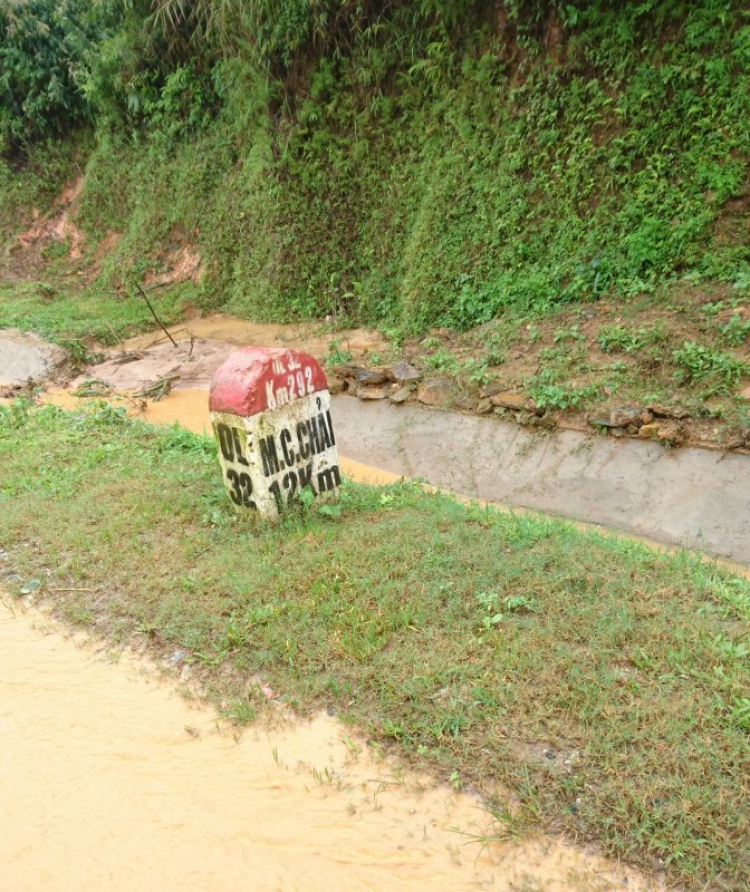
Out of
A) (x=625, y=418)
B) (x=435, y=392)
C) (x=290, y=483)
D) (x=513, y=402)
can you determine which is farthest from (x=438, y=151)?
(x=290, y=483)

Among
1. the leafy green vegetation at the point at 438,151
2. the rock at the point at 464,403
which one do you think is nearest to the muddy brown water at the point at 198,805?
the rock at the point at 464,403

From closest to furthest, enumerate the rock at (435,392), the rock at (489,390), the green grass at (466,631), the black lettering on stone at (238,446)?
the green grass at (466,631), the black lettering on stone at (238,446), the rock at (489,390), the rock at (435,392)

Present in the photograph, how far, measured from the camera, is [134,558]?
172 inches

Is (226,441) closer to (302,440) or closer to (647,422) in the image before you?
(302,440)

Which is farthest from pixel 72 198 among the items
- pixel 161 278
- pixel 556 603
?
pixel 556 603

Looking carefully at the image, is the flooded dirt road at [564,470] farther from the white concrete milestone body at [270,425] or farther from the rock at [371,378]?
the white concrete milestone body at [270,425]

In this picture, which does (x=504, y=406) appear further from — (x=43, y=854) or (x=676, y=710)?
(x=43, y=854)

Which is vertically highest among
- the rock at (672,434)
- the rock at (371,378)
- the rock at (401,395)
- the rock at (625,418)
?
the rock at (371,378)

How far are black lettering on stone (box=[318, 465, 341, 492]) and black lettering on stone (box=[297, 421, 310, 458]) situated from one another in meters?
0.24

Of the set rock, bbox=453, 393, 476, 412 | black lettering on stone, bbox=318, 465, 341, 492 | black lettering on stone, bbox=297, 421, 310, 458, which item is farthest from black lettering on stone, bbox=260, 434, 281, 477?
rock, bbox=453, 393, 476, 412

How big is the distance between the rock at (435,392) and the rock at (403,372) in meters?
0.23

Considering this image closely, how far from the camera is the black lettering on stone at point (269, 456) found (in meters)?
4.48

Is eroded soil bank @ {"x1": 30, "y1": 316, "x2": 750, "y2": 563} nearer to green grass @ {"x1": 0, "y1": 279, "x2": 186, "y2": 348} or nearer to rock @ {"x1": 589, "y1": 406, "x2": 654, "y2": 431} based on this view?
rock @ {"x1": 589, "y1": 406, "x2": 654, "y2": 431}

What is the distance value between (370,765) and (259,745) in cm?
51
